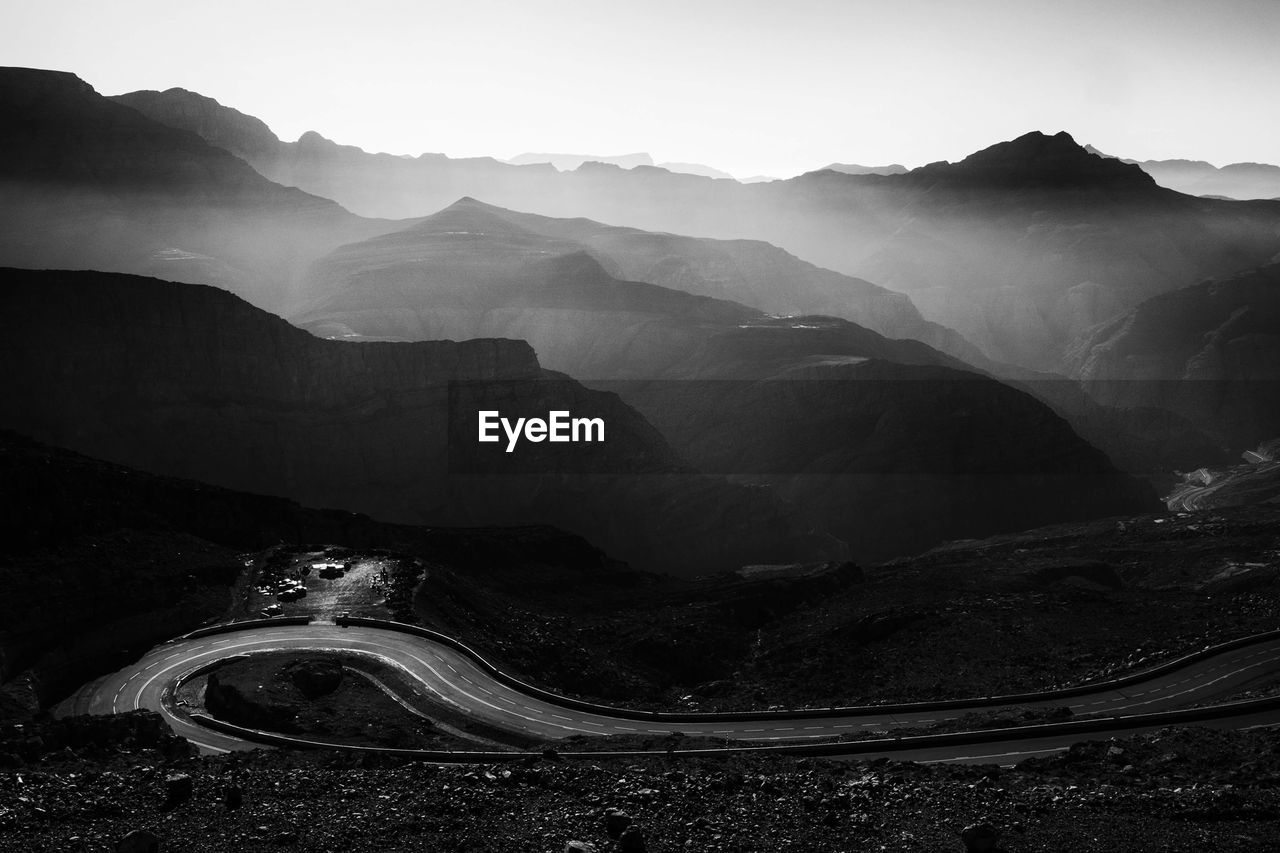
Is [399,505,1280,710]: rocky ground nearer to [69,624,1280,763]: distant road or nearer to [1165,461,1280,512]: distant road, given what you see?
[69,624,1280,763]: distant road

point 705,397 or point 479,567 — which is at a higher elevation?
point 705,397

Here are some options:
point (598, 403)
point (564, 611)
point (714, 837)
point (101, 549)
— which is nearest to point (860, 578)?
point (564, 611)

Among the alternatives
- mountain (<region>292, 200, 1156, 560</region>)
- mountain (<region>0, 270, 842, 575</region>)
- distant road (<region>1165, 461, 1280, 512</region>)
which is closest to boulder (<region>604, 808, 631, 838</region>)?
mountain (<region>0, 270, 842, 575</region>)

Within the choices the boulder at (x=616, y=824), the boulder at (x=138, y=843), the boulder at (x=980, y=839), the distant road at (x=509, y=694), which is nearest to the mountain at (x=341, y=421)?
the distant road at (x=509, y=694)

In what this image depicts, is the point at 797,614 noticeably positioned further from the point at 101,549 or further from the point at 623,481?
the point at 101,549

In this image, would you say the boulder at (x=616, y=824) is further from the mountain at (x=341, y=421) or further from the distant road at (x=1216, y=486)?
the distant road at (x=1216, y=486)

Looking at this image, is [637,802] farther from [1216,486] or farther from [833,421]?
[1216,486]
